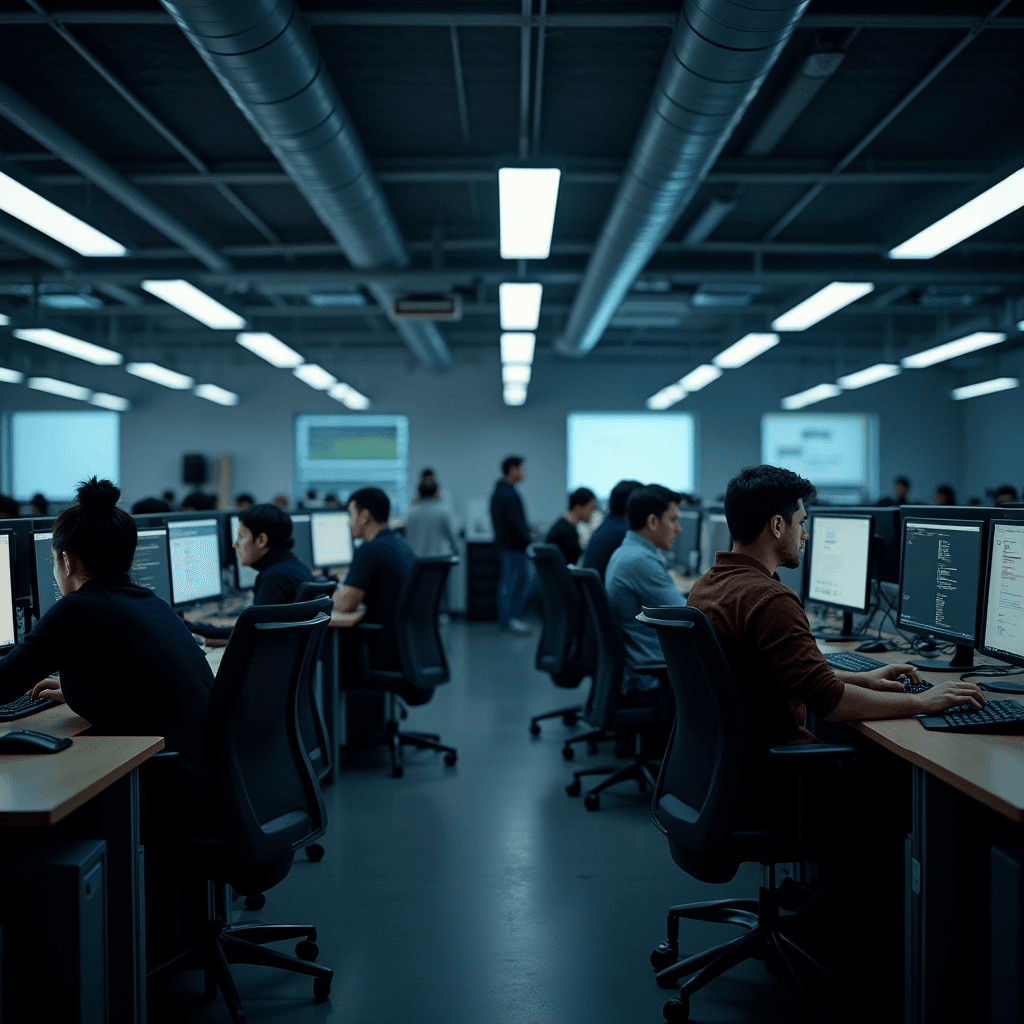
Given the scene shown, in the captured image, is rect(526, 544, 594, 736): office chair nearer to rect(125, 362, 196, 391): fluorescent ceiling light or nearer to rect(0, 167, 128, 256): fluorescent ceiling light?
rect(0, 167, 128, 256): fluorescent ceiling light

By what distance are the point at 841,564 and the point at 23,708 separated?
8.69ft

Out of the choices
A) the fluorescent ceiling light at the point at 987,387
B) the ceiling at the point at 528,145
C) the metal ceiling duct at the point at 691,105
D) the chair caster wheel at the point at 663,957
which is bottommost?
the chair caster wheel at the point at 663,957

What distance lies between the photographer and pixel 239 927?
81.7 inches

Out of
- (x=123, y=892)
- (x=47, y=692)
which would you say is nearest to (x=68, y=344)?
(x=47, y=692)

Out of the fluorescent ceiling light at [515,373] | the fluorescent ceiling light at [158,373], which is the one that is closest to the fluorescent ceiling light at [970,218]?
the fluorescent ceiling light at [515,373]

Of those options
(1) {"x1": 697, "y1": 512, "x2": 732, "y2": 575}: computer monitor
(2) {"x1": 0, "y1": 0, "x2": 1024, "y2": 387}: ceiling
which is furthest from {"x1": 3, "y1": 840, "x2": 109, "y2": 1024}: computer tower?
(1) {"x1": 697, "y1": 512, "x2": 732, "y2": 575}: computer monitor

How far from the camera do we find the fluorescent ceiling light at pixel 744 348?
704 cm

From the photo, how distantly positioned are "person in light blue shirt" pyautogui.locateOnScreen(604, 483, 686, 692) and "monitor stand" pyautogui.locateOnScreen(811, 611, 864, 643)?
555 mm

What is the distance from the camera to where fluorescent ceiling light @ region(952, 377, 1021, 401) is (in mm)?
9287

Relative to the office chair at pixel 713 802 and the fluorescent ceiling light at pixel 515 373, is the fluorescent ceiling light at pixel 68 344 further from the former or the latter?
the office chair at pixel 713 802

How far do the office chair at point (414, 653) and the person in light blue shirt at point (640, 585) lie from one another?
81 cm

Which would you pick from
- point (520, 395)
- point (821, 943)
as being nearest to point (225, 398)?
point (520, 395)

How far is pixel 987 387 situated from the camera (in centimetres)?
968

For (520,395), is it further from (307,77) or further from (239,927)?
(239,927)
